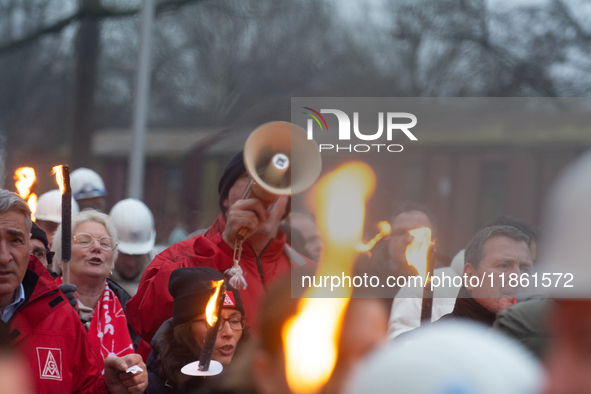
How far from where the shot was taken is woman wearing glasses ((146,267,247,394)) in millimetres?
2334

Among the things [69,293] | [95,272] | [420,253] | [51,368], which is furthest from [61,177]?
[420,253]

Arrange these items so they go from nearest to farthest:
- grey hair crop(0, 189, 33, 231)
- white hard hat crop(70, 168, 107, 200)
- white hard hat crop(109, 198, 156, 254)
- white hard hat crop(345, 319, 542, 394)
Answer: white hard hat crop(345, 319, 542, 394) < grey hair crop(0, 189, 33, 231) < white hard hat crop(109, 198, 156, 254) < white hard hat crop(70, 168, 107, 200)

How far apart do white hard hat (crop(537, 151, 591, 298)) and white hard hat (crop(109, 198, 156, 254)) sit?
3531 millimetres

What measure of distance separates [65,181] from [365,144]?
2978 mm

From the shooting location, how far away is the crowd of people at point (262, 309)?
0.69 meters

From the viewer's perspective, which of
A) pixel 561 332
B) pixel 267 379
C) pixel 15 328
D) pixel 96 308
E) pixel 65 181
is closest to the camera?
pixel 561 332

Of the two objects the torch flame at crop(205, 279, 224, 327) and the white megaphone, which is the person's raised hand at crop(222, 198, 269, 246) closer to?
the white megaphone

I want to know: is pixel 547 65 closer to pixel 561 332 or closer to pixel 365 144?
pixel 365 144

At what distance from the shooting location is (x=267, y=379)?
1347 mm

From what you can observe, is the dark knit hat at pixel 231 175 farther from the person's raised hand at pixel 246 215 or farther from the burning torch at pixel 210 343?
the burning torch at pixel 210 343

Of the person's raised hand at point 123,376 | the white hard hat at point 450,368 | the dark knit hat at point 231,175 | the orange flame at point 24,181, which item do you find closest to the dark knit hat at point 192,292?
the person's raised hand at point 123,376

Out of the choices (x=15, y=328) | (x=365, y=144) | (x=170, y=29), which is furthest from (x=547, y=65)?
(x=15, y=328)

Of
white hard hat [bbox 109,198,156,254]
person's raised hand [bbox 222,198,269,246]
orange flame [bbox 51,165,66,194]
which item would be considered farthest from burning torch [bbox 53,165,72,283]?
white hard hat [bbox 109,198,156,254]

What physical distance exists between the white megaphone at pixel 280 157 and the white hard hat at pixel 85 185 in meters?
2.88
